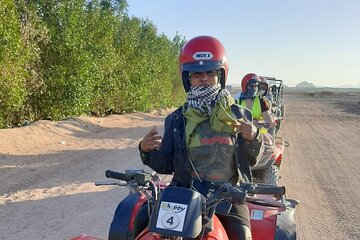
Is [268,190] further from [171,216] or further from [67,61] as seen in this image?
[67,61]

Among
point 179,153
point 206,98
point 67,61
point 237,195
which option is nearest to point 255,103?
point 206,98

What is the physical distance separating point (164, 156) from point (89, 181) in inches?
230

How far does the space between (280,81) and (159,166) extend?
14.7 m

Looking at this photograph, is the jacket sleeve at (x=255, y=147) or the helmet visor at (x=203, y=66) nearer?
the jacket sleeve at (x=255, y=147)

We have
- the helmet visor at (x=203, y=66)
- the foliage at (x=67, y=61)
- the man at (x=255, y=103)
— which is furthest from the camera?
the foliage at (x=67, y=61)

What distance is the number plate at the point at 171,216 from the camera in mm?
2195

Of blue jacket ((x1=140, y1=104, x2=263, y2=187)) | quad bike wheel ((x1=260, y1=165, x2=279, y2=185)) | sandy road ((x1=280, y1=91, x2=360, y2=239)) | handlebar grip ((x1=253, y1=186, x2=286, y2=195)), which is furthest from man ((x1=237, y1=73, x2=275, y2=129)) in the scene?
handlebar grip ((x1=253, y1=186, x2=286, y2=195))

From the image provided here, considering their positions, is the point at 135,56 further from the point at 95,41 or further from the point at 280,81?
the point at 280,81

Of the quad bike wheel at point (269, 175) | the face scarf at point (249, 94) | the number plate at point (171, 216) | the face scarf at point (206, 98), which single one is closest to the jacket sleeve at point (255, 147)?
the face scarf at point (206, 98)

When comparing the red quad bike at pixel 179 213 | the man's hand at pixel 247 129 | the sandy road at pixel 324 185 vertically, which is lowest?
the sandy road at pixel 324 185

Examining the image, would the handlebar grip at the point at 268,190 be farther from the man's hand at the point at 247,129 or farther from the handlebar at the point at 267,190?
the man's hand at the point at 247,129

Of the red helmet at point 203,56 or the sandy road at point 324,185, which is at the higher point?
the red helmet at point 203,56

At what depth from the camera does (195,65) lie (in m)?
3.12

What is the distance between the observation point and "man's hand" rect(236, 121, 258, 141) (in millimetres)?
2859
